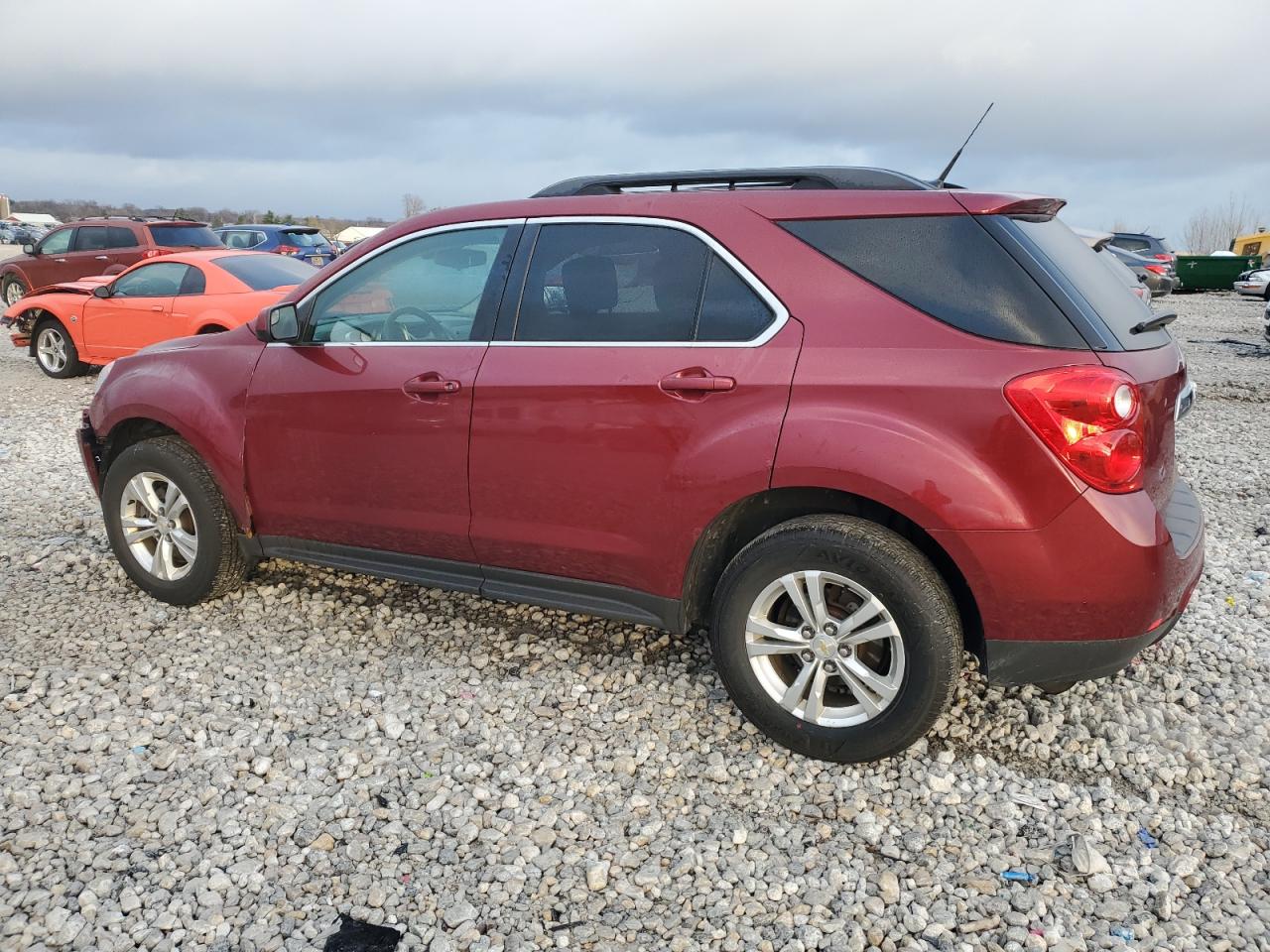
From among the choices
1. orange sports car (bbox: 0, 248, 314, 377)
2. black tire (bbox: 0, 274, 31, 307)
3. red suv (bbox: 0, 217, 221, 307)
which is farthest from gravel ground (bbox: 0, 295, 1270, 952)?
black tire (bbox: 0, 274, 31, 307)

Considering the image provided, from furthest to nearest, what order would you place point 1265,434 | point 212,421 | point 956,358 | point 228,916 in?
1. point 1265,434
2. point 212,421
3. point 956,358
4. point 228,916

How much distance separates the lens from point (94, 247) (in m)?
17.5

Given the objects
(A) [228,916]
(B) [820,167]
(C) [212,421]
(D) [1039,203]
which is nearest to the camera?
(A) [228,916]

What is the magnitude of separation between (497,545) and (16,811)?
1741 millimetres

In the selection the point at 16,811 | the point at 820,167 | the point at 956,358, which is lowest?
the point at 16,811

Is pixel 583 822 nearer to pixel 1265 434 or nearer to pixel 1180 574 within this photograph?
pixel 1180 574

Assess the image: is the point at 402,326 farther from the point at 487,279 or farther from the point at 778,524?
the point at 778,524

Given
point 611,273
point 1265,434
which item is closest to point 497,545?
point 611,273

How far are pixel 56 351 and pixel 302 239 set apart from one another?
7.89m

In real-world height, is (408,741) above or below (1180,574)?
below

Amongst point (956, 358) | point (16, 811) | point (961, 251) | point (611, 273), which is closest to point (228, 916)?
point (16, 811)

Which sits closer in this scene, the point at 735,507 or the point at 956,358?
the point at 956,358

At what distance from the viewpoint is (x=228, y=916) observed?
2.64 meters

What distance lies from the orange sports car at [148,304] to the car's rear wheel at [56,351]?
0.04 ft
